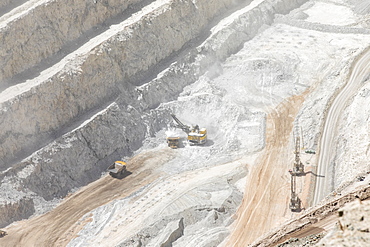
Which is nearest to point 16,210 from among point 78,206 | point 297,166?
point 78,206

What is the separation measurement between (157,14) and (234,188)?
17.5 metres

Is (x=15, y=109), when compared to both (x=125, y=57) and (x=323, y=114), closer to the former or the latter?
(x=125, y=57)

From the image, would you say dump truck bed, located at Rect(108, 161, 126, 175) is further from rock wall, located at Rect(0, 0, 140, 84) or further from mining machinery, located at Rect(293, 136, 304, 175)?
mining machinery, located at Rect(293, 136, 304, 175)

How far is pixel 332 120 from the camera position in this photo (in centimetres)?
3500

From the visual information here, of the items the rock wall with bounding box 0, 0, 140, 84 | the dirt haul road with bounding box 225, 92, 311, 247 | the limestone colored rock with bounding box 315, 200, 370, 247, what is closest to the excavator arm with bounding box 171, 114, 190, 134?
the dirt haul road with bounding box 225, 92, 311, 247

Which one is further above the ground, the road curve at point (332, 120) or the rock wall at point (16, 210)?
the rock wall at point (16, 210)

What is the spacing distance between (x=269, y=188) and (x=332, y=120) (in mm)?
8748

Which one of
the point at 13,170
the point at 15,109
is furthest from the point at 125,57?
the point at 13,170

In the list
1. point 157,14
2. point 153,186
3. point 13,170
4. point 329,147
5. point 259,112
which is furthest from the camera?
point 157,14

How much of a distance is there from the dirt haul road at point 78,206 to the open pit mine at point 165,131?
9 centimetres

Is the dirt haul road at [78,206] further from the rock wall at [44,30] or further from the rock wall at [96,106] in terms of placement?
the rock wall at [44,30]

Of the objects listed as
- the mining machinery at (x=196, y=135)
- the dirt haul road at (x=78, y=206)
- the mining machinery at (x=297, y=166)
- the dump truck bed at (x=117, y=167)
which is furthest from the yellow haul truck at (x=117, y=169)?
the mining machinery at (x=297, y=166)

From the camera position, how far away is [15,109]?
1159 inches

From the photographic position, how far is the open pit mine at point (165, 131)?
88.0ft
